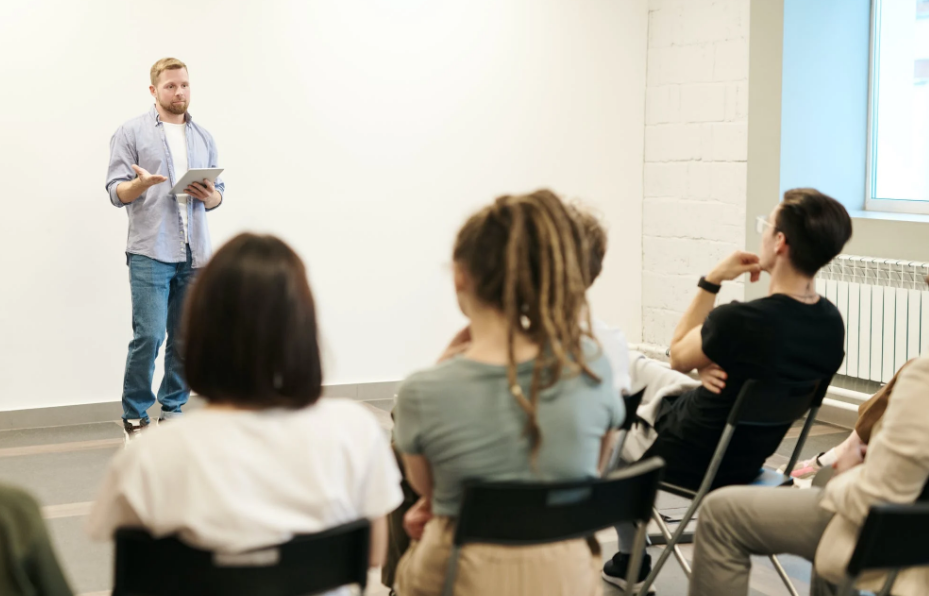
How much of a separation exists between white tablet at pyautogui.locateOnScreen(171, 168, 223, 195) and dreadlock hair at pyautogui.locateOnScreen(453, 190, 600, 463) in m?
2.51

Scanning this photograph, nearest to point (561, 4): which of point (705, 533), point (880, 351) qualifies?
point (880, 351)

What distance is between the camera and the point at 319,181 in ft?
16.5

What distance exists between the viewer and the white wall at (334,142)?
4.48 m

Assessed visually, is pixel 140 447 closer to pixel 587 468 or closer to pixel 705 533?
pixel 587 468

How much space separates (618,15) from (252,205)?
240cm

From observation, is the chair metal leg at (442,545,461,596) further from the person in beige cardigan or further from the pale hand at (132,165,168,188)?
the pale hand at (132,165,168,188)

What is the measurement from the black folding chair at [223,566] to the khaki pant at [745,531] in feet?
3.30

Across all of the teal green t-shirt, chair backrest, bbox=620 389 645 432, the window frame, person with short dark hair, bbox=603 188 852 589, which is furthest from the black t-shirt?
the window frame

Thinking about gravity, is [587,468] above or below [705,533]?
above

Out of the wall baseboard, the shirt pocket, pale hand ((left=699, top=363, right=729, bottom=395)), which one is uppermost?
the shirt pocket

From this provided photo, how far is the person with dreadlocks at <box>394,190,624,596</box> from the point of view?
5.20ft

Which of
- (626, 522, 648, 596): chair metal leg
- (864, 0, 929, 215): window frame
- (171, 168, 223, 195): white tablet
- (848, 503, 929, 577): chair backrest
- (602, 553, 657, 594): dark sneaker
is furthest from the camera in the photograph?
(864, 0, 929, 215): window frame

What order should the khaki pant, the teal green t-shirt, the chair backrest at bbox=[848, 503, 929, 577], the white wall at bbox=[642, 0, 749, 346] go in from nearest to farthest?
the chair backrest at bbox=[848, 503, 929, 577], the teal green t-shirt, the khaki pant, the white wall at bbox=[642, 0, 749, 346]

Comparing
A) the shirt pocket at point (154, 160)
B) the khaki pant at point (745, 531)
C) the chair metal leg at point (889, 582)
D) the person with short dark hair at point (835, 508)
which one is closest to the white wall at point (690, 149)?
the shirt pocket at point (154, 160)
